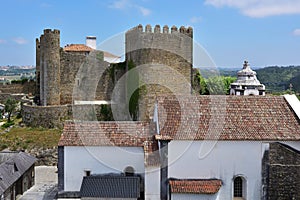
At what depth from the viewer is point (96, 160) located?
2047 cm

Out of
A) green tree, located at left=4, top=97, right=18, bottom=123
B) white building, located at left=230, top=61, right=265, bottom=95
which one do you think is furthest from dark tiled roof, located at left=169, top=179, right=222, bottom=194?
green tree, located at left=4, top=97, right=18, bottom=123

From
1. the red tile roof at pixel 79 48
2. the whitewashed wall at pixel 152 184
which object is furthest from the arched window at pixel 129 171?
the red tile roof at pixel 79 48

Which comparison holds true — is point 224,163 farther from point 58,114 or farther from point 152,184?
point 58,114

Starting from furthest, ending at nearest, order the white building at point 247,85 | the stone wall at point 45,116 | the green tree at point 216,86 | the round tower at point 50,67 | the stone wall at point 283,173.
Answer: the green tree at point 216,86 < the round tower at point 50,67 < the stone wall at point 45,116 < the white building at point 247,85 < the stone wall at point 283,173

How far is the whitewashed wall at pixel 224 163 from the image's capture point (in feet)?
61.3

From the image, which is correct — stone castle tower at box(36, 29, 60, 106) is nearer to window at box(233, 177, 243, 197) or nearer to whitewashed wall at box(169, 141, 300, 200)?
whitewashed wall at box(169, 141, 300, 200)

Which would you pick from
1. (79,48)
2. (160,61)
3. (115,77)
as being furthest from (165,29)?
(79,48)

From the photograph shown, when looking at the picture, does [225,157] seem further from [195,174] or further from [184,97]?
[184,97]

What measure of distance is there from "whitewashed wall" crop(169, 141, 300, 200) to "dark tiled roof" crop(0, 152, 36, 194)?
8.79 metres

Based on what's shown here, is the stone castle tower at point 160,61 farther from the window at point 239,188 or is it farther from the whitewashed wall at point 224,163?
the window at point 239,188

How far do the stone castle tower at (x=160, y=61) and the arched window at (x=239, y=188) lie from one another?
32.4 ft

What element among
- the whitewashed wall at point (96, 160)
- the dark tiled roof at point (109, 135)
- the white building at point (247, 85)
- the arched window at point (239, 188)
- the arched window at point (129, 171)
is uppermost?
the white building at point (247, 85)

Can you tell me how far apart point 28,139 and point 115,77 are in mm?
10201

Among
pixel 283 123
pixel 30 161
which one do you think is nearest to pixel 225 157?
pixel 283 123
